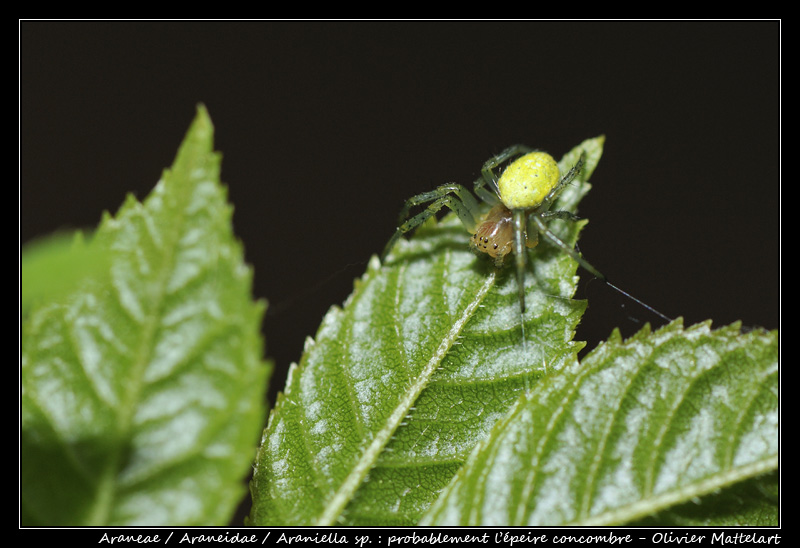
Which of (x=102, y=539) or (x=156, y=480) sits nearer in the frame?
(x=156, y=480)

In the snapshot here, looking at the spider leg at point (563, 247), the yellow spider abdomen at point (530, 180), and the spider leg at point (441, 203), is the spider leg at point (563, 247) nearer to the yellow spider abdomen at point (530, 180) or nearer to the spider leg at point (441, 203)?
the yellow spider abdomen at point (530, 180)

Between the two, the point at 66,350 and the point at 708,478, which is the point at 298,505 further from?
the point at 708,478

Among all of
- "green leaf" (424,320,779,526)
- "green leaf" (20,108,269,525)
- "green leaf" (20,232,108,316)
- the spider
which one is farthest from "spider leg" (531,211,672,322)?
"green leaf" (20,232,108,316)

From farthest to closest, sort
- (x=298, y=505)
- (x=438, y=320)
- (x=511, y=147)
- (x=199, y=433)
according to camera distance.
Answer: (x=511, y=147), (x=438, y=320), (x=298, y=505), (x=199, y=433)

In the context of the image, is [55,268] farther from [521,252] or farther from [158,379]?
[521,252]

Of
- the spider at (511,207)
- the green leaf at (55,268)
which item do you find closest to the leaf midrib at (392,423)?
the spider at (511,207)

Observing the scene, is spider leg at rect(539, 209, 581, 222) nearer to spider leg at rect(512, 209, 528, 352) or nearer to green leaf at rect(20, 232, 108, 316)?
spider leg at rect(512, 209, 528, 352)

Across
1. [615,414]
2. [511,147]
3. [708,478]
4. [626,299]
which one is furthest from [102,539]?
[511,147]

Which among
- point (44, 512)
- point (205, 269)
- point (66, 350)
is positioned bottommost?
point (44, 512)
